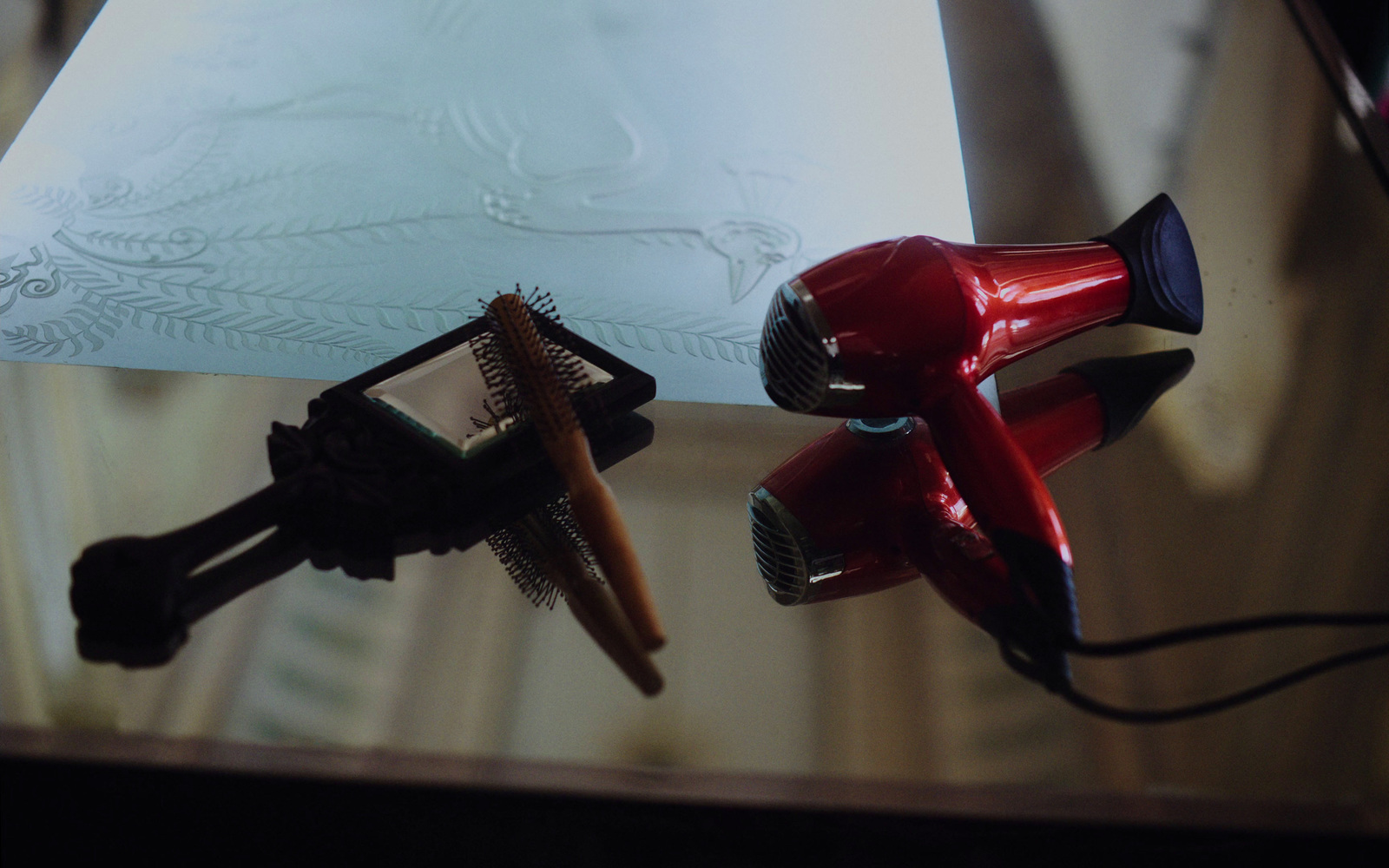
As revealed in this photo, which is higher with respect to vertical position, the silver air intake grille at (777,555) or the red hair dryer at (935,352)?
the red hair dryer at (935,352)

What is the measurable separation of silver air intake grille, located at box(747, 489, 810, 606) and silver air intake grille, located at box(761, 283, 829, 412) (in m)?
0.06

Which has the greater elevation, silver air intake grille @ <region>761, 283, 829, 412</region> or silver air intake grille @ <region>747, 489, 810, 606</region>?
silver air intake grille @ <region>761, 283, 829, 412</region>

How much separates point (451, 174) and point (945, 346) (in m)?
0.46

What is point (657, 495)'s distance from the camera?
58 cm

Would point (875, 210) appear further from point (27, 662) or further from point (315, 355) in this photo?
point (27, 662)

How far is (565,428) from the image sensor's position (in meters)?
0.51

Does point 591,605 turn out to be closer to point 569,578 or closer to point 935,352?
point 569,578

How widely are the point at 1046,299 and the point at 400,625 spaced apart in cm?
38

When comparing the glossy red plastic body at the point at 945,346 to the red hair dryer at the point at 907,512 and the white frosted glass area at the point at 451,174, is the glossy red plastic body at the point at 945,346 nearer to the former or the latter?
the red hair dryer at the point at 907,512

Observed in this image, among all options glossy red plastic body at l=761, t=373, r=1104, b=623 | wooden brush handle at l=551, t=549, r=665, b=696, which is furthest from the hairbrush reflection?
glossy red plastic body at l=761, t=373, r=1104, b=623

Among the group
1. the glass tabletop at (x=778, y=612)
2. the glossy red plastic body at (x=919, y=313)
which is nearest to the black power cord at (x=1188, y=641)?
the glass tabletop at (x=778, y=612)

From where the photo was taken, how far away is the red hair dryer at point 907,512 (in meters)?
0.51

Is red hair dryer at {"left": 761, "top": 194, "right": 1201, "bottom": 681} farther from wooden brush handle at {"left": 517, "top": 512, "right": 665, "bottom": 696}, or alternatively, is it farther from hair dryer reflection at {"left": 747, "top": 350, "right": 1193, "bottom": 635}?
wooden brush handle at {"left": 517, "top": 512, "right": 665, "bottom": 696}

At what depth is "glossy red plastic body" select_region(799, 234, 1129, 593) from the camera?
52 centimetres
